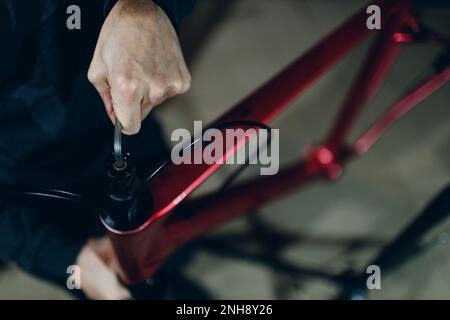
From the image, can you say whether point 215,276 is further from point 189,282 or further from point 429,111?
point 429,111

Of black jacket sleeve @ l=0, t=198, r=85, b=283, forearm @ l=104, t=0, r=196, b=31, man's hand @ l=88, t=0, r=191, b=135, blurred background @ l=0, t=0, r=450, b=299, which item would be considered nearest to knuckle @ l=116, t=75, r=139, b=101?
man's hand @ l=88, t=0, r=191, b=135

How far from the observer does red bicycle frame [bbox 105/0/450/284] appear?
0.74m

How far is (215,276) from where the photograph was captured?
1.28 m

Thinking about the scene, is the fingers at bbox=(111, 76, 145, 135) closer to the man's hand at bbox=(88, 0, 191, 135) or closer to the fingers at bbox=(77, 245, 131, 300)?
the man's hand at bbox=(88, 0, 191, 135)

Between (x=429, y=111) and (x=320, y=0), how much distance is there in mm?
606

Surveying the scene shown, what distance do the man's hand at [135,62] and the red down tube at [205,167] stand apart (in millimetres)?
184

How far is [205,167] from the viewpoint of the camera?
77cm

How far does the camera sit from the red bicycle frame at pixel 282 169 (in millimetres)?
743

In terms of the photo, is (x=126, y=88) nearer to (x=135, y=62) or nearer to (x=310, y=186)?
(x=135, y=62)

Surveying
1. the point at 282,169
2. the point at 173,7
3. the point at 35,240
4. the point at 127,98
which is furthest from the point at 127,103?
the point at 282,169

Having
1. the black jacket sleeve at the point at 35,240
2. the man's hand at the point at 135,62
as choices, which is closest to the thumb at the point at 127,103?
the man's hand at the point at 135,62

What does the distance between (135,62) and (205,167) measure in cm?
26

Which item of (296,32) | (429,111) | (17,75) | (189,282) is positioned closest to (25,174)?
(17,75)

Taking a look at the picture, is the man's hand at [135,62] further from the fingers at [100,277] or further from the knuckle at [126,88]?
the fingers at [100,277]
